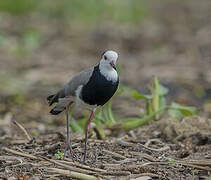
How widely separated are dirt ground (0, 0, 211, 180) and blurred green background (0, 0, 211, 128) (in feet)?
0.06

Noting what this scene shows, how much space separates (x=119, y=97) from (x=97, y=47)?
9.76ft

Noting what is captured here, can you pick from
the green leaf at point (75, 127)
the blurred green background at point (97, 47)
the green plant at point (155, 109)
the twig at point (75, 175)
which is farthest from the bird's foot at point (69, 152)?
the blurred green background at point (97, 47)

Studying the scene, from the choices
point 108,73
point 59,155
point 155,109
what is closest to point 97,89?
point 108,73

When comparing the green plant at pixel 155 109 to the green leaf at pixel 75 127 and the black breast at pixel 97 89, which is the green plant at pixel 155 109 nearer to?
the green leaf at pixel 75 127

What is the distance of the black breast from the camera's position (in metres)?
3.31

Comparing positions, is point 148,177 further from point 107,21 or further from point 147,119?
point 107,21

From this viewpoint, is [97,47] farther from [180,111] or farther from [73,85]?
[73,85]

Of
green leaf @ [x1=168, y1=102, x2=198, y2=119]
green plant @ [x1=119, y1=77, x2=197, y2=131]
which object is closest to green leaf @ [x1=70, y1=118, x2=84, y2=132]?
green plant @ [x1=119, y1=77, x2=197, y2=131]

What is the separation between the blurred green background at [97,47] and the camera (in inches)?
277

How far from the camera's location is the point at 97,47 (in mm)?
9641

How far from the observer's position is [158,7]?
13.9 meters

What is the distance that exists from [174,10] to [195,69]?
17.4ft

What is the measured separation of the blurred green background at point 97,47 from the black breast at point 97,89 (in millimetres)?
2604

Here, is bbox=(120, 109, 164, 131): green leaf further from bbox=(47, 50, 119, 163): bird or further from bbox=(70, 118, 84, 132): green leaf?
bbox=(47, 50, 119, 163): bird
